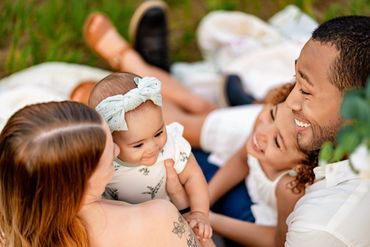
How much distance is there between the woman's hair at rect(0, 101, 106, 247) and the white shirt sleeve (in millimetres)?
679

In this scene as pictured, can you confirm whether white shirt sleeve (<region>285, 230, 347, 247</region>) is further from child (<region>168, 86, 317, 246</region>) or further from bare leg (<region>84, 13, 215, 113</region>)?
bare leg (<region>84, 13, 215, 113</region>)

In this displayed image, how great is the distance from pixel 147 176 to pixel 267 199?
2.37 ft

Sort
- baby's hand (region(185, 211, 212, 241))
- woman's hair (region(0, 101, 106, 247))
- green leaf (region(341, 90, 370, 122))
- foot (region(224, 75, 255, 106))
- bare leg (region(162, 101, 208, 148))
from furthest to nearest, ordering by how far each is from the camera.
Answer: foot (region(224, 75, 255, 106)), bare leg (region(162, 101, 208, 148)), baby's hand (region(185, 211, 212, 241)), woman's hair (region(0, 101, 106, 247)), green leaf (region(341, 90, 370, 122))

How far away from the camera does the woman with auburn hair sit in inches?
63.3

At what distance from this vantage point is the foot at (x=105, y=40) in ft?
11.9

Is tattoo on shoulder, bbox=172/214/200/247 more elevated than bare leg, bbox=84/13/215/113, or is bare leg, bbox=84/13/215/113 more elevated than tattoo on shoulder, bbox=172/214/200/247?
tattoo on shoulder, bbox=172/214/200/247

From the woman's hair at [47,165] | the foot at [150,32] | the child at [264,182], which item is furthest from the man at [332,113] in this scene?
the foot at [150,32]

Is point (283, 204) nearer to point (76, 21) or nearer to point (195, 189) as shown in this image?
point (195, 189)

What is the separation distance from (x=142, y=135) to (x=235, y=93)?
153cm

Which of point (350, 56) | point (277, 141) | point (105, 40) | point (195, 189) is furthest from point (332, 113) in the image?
point (105, 40)

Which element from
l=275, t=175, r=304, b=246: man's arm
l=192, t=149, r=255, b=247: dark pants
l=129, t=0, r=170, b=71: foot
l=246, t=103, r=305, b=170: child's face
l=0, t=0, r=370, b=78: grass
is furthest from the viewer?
l=0, t=0, r=370, b=78: grass

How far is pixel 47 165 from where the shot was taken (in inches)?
62.9

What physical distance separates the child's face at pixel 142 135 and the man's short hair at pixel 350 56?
531 mm

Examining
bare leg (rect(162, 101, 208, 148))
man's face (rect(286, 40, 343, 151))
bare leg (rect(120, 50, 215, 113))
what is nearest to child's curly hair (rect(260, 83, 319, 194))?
man's face (rect(286, 40, 343, 151))
